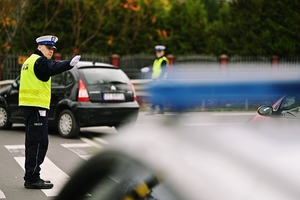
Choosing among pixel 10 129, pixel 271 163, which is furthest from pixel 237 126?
pixel 10 129

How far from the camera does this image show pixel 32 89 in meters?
7.61

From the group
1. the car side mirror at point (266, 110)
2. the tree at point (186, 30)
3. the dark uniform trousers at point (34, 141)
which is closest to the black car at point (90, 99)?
the dark uniform trousers at point (34, 141)

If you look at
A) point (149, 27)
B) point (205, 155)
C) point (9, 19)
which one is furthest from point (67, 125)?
point (149, 27)

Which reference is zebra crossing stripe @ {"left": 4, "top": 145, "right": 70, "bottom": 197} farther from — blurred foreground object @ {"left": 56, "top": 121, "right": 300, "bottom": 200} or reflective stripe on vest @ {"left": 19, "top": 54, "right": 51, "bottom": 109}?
blurred foreground object @ {"left": 56, "top": 121, "right": 300, "bottom": 200}

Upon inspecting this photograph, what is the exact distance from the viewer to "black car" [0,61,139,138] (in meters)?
12.5

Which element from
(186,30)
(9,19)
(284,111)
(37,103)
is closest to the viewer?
(284,111)

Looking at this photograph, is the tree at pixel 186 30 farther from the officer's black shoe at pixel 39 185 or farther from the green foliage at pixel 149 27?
the officer's black shoe at pixel 39 185

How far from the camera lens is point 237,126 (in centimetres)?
234

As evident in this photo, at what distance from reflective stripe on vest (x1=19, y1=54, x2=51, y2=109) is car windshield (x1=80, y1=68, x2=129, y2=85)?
16.4 ft

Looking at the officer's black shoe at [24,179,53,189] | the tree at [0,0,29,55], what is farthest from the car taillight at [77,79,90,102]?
the tree at [0,0,29,55]

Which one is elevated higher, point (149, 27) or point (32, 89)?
point (149, 27)

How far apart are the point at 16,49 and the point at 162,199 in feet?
101

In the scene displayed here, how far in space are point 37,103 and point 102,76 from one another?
215 inches

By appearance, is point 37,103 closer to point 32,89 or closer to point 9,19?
point 32,89
